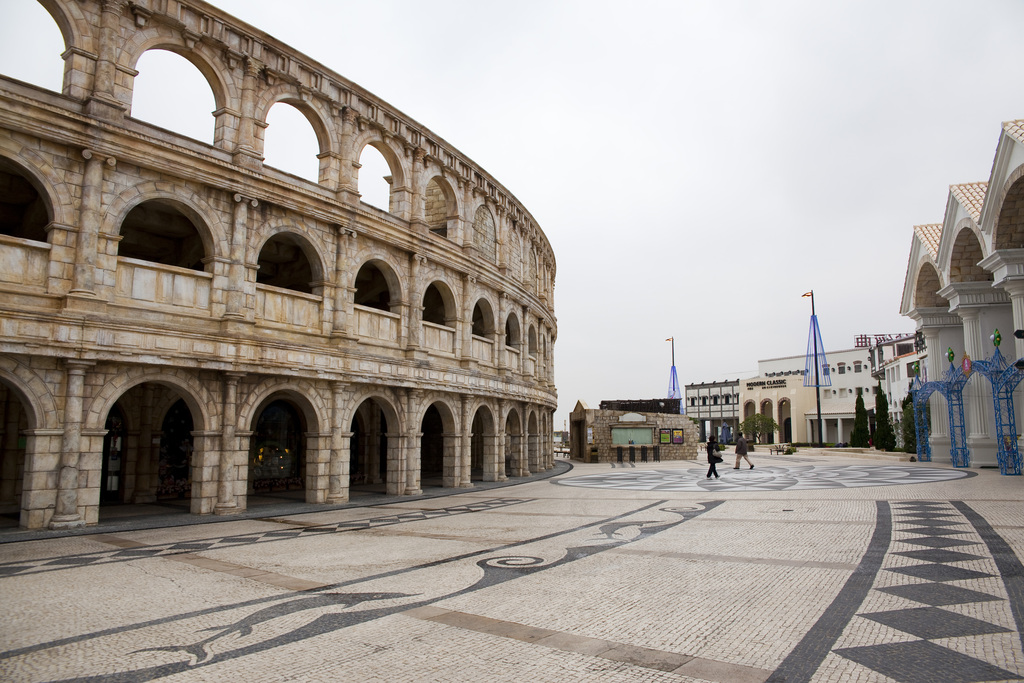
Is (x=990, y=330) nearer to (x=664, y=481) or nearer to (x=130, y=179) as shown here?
(x=664, y=481)

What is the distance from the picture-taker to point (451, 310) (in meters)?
22.6

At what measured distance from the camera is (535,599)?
7.03 meters

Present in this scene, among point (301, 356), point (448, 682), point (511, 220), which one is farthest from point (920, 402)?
point (448, 682)

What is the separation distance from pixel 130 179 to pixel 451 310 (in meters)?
11.1

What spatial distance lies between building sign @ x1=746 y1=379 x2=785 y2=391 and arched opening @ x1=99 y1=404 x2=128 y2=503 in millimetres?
82939

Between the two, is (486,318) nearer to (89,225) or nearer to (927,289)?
(89,225)

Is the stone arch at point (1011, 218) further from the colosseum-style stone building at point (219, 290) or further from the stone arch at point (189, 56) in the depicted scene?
the stone arch at point (189, 56)

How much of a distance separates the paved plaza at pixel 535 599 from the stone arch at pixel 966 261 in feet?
47.4

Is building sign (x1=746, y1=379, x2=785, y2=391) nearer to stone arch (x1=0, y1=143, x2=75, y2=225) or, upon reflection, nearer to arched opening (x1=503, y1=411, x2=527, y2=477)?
arched opening (x1=503, y1=411, x2=527, y2=477)

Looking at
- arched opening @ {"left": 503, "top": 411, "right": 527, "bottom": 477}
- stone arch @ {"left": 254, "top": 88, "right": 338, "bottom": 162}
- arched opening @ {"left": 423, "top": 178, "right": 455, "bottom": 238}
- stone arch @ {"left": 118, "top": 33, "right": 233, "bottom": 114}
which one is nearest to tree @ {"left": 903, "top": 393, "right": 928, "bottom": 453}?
arched opening @ {"left": 503, "top": 411, "right": 527, "bottom": 477}

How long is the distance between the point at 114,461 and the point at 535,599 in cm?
1615

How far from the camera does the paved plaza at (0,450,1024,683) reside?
16.5 feet

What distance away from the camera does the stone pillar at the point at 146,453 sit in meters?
17.9

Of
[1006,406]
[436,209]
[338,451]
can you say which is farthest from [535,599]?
[1006,406]
